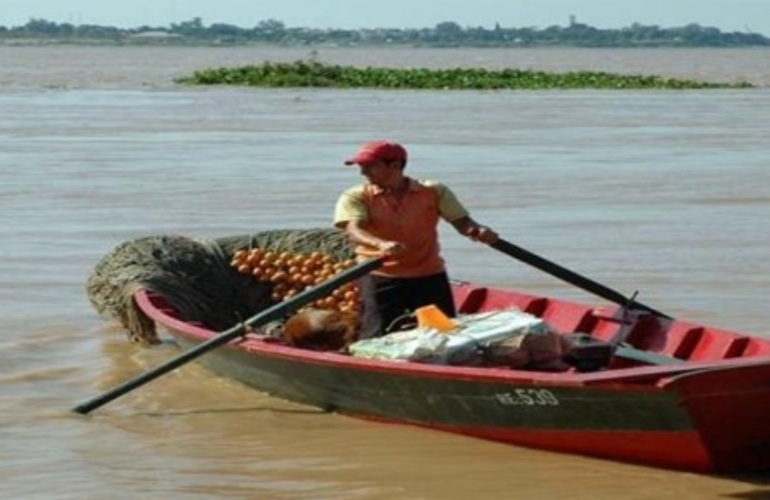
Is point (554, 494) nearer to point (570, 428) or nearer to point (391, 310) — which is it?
point (570, 428)

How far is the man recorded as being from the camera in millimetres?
10047

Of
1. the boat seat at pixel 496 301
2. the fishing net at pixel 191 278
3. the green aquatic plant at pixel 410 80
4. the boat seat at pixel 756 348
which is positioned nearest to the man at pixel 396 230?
the boat seat at pixel 496 301

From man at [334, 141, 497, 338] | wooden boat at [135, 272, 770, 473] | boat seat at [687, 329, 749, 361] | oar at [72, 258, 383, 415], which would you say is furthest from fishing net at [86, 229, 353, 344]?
boat seat at [687, 329, 749, 361]

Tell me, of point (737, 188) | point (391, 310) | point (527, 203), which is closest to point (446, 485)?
point (391, 310)

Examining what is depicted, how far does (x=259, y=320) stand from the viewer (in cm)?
1023

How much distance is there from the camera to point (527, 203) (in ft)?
69.3

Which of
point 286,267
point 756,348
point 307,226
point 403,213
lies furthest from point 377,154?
point 307,226

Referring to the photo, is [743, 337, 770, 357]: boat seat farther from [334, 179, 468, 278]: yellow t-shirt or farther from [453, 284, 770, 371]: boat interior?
[334, 179, 468, 278]: yellow t-shirt

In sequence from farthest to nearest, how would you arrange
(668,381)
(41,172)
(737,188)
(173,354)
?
1. (41,172)
2. (737,188)
3. (173,354)
4. (668,381)

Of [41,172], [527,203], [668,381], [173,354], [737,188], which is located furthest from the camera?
[41,172]

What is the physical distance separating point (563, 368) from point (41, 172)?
56.7 feet

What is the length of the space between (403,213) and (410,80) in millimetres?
51334

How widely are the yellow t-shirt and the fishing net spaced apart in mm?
1930

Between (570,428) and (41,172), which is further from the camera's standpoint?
(41,172)
